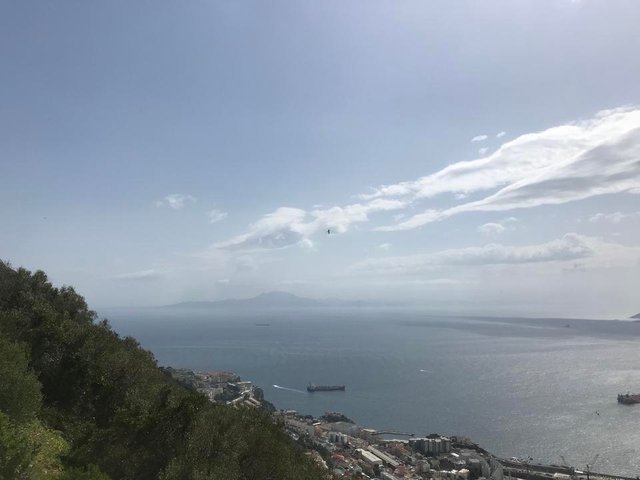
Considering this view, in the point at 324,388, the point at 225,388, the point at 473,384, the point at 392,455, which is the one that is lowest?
the point at 324,388

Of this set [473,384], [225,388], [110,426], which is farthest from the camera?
[473,384]

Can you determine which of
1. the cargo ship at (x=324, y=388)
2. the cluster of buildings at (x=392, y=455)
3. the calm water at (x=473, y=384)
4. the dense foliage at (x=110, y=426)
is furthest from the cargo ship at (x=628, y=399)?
the dense foliage at (x=110, y=426)

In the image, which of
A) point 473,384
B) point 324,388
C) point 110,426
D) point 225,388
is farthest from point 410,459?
point 473,384

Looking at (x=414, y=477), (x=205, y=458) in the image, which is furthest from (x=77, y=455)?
(x=414, y=477)

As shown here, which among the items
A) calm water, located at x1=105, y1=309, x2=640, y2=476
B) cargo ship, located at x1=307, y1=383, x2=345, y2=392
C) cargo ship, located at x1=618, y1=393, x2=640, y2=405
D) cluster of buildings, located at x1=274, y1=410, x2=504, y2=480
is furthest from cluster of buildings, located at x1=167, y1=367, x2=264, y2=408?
cargo ship, located at x1=618, y1=393, x2=640, y2=405

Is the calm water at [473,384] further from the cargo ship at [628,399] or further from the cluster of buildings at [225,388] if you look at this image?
the cluster of buildings at [225,388]

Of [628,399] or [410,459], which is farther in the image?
[628,399]

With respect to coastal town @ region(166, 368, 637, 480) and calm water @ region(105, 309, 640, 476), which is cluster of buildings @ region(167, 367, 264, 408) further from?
coastal town @ region(166, 368, 637, 480)

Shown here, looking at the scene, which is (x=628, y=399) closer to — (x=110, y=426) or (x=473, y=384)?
(x=473, y=384)
